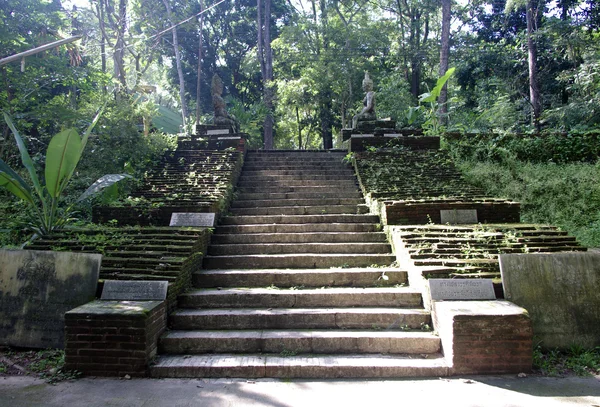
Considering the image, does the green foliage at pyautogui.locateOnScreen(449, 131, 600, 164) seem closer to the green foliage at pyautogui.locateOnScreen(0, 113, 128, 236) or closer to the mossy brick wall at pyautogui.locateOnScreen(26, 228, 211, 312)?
the mossy brick wall at pyautogui.locateOnScreen(26, 228, 211, 312)

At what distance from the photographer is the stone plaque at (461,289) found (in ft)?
13.3

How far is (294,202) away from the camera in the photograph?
24.6 feet

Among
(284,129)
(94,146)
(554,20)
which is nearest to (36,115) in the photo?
(94,146)

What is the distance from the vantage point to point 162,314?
4031 millimetres

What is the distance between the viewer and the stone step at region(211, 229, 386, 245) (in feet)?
19.7

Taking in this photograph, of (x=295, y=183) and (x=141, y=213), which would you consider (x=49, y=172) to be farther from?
(x=295, y=183)

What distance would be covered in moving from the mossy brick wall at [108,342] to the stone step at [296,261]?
185 centimetres

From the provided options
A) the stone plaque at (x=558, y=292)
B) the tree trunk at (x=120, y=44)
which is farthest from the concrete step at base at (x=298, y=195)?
the tree trunk at (x=120, y=44)

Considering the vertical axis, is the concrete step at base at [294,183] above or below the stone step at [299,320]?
above

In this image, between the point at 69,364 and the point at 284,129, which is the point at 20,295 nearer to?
the point at 69,364

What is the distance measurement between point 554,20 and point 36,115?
14703 mm

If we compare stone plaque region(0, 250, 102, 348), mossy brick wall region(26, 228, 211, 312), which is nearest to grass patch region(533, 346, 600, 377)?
mossy brick wall region(26, 228, 211, 312)

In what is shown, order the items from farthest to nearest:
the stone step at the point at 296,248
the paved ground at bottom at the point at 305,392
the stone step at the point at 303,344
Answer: the stone step at the point at 296,248 < the stone step at the point at 303,344 < the paved ground at bottom at the point at 305,392

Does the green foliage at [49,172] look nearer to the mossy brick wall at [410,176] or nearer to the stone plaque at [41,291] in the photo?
the stone plaque at [41,291]
